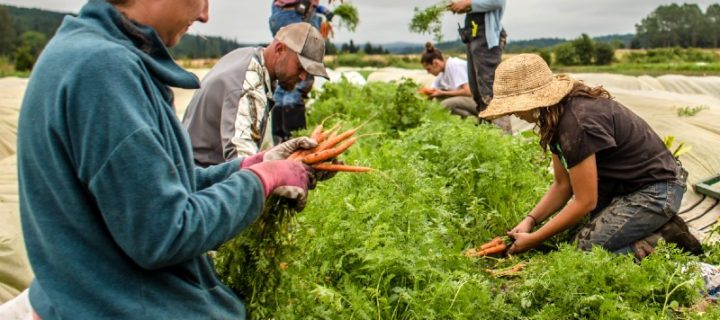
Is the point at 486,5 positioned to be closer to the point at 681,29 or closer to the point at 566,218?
the point at 566,218

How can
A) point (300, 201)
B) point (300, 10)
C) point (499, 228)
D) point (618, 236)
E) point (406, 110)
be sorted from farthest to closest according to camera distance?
1. point (406, 110)
2. point (300, 10)
3. point (499, 228)
4. point (618, 236)
5. point (300, 201)

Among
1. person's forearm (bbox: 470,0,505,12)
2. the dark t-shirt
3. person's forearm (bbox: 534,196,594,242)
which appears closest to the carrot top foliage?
person's forearm (bbox: 534,196,594,242)

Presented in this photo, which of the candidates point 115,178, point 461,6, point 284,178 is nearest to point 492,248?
point 284,178

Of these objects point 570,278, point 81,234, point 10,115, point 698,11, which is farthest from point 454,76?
point 698,11

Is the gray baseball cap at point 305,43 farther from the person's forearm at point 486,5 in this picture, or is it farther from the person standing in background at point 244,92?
the person's forearm at point 486,5

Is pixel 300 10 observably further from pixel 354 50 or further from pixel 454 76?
pixel 354 50

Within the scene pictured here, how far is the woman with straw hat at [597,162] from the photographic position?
3.37m

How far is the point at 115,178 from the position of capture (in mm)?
1461

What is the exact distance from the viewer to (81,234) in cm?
157

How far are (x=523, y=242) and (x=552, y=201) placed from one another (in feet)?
1.11

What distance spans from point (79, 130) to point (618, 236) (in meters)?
3.02

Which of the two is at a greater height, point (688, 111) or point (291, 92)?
point (291, 92)

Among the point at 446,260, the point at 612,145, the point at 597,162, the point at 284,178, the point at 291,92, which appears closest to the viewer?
the point at 284,178

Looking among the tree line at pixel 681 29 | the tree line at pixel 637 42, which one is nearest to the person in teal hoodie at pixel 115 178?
the tree line at pixel 637 42
